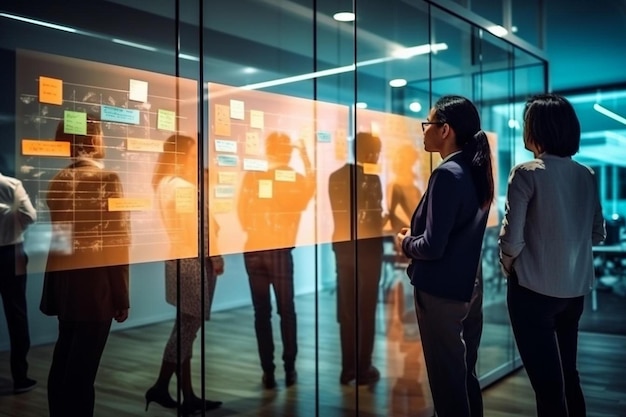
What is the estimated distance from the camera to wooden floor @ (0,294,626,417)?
2273mm

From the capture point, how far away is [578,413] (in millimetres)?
2412

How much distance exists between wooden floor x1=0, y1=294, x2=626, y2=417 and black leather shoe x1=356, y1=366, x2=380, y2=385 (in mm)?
47

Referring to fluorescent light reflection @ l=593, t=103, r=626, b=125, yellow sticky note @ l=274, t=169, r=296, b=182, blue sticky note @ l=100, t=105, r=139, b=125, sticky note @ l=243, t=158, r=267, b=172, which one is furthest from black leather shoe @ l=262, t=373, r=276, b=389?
fluorescent light reflection @ l=593, t=103, r=626, b=125

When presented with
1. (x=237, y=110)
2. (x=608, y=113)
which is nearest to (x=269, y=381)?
(x=237, y=110)

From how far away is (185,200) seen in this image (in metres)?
2.19

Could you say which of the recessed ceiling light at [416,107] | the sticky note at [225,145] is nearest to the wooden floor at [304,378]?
the sticky note at [225,145]

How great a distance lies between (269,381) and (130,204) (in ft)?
5.72

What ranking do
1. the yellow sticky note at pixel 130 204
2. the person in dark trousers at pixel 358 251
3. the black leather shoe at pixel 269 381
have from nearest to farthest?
1. the yellow sticky note at pixel 130 204
2. the person in dark trousers at pixel 358 251
3. the black leather shoe at pixel 269 381

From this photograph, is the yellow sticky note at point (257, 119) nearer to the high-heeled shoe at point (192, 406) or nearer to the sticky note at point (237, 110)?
the sticky note at point (237, 110)

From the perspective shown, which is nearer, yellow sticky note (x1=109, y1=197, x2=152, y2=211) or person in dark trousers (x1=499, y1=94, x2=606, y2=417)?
yellow sticky note (x1=109, y1=197, x2=152, y2=211)

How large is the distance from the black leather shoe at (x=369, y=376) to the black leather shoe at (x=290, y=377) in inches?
15.2

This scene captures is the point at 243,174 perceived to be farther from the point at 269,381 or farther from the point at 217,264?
the point at 269,381

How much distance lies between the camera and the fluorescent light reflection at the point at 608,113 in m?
5.40

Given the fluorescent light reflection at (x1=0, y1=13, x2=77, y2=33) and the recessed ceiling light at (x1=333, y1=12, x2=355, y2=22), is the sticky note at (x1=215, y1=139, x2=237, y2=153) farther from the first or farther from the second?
the recessed ceiling light at (x1=333, y1=12, x2=355, y2=22)
